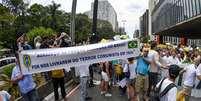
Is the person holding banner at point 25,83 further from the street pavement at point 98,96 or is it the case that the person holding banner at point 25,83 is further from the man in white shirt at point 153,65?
the street pavement at point 98,96

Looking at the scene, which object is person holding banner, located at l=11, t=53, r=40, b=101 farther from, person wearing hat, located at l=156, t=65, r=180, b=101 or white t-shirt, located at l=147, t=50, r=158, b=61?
person wearing hat, located at l=156, t=65, r=180, b=101

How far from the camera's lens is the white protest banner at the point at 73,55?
9.97 metres

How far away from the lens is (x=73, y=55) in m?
10.5

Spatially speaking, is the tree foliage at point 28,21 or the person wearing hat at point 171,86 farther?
the tree foliage at point 28,21

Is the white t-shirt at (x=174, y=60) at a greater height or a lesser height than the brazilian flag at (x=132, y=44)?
lesser

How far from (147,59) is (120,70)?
3.22 m

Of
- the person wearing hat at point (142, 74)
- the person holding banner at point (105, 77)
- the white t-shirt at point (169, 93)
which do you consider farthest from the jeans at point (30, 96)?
the person holding banner at point (105, 77)

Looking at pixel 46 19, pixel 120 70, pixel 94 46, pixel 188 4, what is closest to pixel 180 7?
pixel 188 4

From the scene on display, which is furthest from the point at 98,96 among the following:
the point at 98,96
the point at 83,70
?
the point at 83,70

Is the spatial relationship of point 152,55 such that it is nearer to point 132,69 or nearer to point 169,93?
point 132,69

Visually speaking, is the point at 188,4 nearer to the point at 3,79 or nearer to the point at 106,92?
the point at 106,92

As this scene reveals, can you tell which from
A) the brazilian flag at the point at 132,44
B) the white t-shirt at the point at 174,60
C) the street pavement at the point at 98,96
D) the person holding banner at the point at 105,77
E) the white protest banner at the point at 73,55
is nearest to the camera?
the white protest banner at the point at 73,55

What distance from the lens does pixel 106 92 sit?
16.2 meters

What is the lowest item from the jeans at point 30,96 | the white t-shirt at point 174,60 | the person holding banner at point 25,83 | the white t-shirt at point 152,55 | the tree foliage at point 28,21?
the jeans at point 30,96
